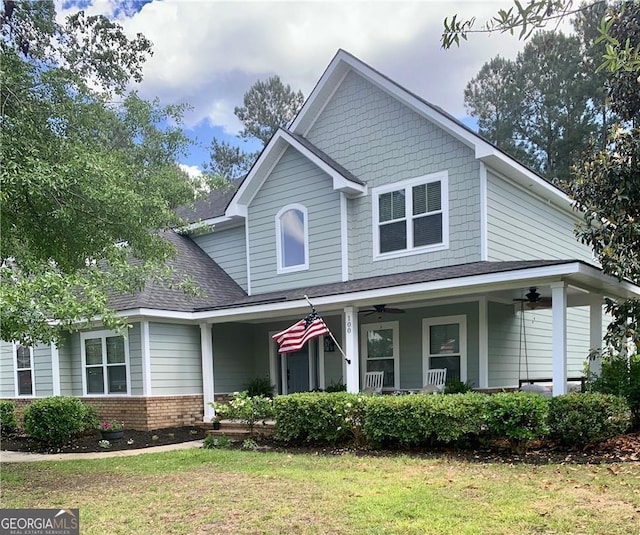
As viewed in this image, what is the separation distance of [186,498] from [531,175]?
9560 millimetres

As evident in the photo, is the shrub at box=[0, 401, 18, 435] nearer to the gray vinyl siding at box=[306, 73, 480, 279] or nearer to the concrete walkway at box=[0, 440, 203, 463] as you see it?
the concrete walkway at box=[0, 440, 203, 463]

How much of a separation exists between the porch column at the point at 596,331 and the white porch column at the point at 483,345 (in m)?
1.99

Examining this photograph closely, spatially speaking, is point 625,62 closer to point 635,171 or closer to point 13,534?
point 13,534

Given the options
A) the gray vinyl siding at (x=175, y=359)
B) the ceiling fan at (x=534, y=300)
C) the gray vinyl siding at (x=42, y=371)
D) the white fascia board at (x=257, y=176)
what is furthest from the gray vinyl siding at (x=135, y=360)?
the ceiling fan at (x=534, y=300)

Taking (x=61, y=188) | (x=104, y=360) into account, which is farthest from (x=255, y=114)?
(x=61, y=188)

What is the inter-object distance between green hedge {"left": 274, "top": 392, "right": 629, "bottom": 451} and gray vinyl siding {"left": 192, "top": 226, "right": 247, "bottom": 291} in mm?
6559

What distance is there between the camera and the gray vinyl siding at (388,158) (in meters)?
11.7

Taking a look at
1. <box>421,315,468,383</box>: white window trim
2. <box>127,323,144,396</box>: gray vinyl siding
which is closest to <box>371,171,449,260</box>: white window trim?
<box>421,315,468,383</box>: white window trim

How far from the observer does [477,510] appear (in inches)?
211

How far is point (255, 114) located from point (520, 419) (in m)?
32.1

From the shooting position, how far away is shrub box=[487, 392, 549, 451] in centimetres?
811

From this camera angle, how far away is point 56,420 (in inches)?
477

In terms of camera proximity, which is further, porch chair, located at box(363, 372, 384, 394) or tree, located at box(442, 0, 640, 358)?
porch chair, located at box(363, 372, 384, 394)

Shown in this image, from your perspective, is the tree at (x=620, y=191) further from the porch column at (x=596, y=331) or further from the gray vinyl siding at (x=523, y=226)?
the gray vinyl siding at (x=523, y=226)
